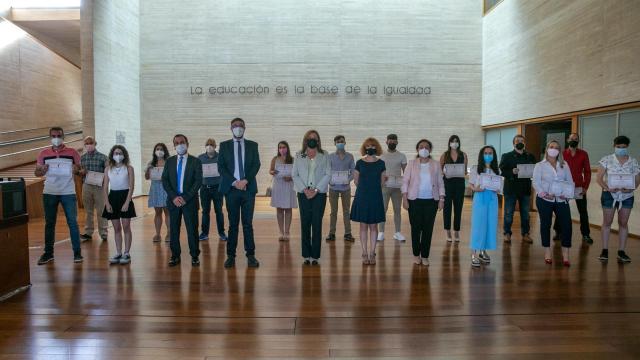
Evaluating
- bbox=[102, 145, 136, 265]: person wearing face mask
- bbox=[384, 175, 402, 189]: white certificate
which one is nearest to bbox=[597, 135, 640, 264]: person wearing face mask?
bbox=[384, 175, 402, 189]: white certificate

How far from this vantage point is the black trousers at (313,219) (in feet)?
20.0

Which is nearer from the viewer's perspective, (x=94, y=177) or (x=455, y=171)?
(x=94, y=177)

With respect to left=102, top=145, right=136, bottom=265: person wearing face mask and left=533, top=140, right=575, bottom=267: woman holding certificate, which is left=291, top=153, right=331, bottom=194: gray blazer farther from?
left=533, top=140, right=575, bottom=267: woman holding certificate

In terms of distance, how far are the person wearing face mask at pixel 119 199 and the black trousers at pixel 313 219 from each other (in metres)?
2.24

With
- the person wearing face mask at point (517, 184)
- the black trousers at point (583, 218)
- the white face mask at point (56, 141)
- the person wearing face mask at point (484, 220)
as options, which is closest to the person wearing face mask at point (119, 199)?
the white face mask at point (56, 141)

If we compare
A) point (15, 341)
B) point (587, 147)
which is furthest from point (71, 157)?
point (587, 147)

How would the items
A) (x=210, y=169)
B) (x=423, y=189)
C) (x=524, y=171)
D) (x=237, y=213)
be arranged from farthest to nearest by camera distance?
1. (x=524, y=171)
2. (x=210, y=169)
3. (x=237, y=213)
4. (x=423, y=189)

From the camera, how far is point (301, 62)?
15102 mm

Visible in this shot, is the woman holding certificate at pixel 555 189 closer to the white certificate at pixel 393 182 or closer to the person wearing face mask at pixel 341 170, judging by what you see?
the white certificate at pixel 393 182

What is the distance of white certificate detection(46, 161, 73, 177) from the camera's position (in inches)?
242

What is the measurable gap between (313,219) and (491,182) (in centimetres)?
232

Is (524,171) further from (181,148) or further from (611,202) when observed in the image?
(181,148)

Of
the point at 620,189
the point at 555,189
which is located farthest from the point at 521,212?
the point at 555,189

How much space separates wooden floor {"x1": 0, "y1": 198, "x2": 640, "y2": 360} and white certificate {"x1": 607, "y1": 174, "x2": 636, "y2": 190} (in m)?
1.02
